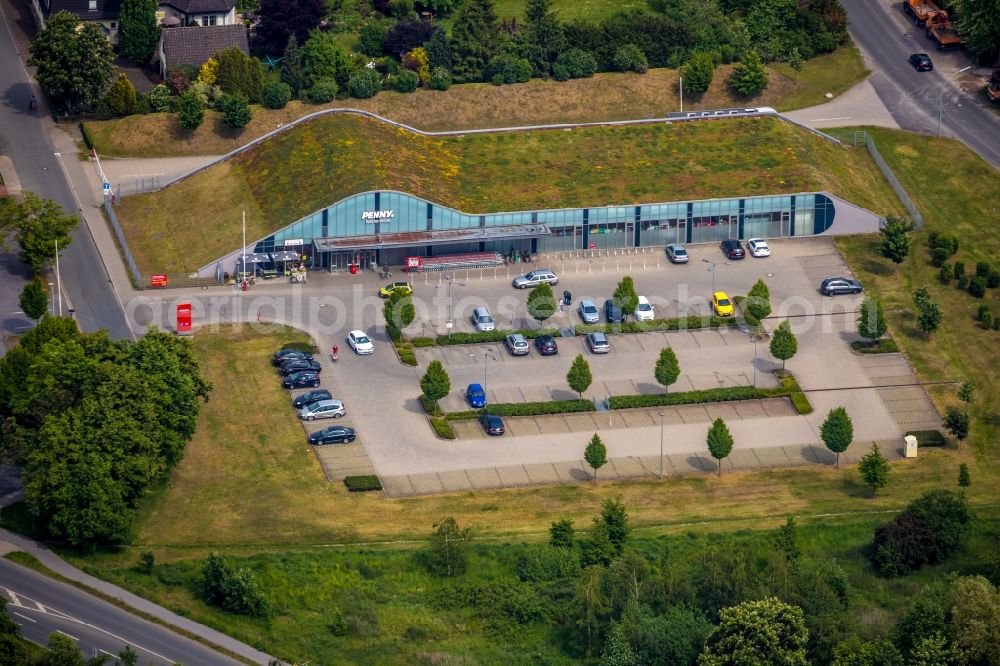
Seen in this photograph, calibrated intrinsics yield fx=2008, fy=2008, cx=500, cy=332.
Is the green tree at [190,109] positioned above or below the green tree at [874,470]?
above

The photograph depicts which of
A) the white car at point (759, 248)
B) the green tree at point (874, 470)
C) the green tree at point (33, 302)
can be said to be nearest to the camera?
the green tree at point (874, 470)

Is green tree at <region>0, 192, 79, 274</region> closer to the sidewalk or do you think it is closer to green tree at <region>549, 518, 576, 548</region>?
the sidewalk

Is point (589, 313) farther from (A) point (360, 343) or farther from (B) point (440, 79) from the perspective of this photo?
(B) point (440, 79)

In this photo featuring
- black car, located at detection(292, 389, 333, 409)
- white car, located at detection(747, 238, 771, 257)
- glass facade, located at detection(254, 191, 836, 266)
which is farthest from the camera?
white car, located at detection(747, 238, 771, 257)

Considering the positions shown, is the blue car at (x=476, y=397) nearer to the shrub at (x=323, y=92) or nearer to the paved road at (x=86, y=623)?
the paved road at (x=86, y=623)

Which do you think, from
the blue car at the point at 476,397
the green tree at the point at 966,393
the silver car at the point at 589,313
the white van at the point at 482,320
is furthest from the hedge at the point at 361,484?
the green tree at the point at 966,393

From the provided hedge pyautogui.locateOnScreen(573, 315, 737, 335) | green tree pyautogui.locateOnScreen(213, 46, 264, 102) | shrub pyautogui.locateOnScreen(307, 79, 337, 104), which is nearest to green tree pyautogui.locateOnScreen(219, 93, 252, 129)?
green tree pyautogui.locateOnScreen(213, 46, 264, 102)

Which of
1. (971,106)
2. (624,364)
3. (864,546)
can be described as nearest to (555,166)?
(624,364)

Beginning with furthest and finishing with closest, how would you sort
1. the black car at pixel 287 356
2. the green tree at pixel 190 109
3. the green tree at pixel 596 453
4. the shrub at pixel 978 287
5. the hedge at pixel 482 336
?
the green tree at pixel 190 109 → the shrub at pixel 978 287 → the hedge at pixel 482 336 → the black car at pixel 287 356 → the green tree at pixel 596 453
